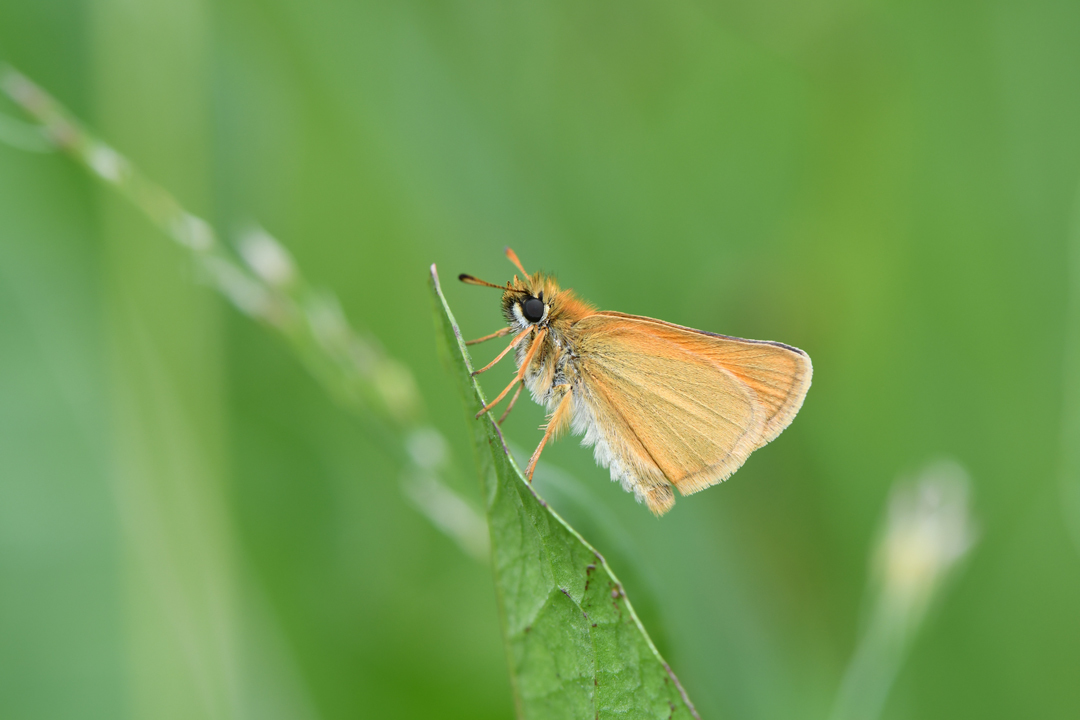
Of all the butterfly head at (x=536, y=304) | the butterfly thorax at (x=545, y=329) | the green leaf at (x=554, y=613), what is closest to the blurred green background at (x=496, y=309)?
the butterfly thorax at (x=545, y=329)

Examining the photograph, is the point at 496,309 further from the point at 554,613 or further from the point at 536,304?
the point at 554,613

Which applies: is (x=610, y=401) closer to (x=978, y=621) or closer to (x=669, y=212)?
(x=669, y=212)

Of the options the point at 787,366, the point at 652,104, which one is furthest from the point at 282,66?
the point at 787,366

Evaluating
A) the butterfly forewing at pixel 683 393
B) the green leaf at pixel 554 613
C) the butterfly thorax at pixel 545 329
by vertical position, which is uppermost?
the butterfly thorax at pixel 545 329

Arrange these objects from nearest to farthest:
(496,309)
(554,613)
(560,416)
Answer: (554,613) < (560,416) < (496,309)

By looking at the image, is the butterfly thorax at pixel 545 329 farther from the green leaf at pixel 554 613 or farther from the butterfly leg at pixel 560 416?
the green leaf at pixel 554 613

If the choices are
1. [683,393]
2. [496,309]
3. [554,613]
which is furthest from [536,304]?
[554,613]
